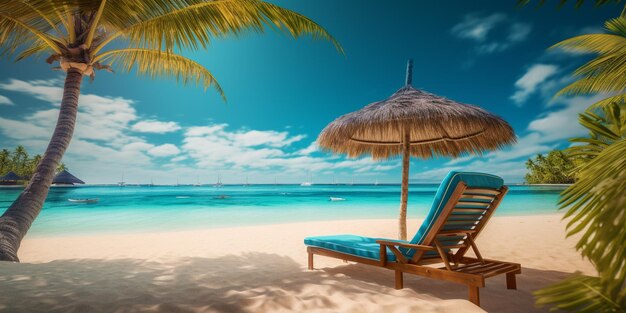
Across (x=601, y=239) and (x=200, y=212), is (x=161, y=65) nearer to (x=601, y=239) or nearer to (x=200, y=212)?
(x=601, y=239)

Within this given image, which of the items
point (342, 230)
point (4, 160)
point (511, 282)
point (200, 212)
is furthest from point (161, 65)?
point (4, 160)

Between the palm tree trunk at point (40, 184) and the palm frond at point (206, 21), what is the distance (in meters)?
1.32

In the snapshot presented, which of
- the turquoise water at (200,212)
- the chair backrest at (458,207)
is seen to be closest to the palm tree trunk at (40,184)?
the chair backrest at (458,207)

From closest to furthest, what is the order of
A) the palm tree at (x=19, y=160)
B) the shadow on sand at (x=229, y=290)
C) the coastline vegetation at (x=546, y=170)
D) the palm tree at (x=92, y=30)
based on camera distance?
1. the shadow on sand at (x=229, y=290)
2. the palm tree at (x=92, y=30)
3. the palm tree at (x=19, y=160)
4. the coastline vegetation at (x=546, y=170)

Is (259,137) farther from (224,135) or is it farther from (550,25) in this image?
(550,25)

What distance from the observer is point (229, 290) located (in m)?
2.77

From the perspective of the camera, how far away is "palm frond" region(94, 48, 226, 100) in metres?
6.05

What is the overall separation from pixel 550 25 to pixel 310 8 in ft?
58.0

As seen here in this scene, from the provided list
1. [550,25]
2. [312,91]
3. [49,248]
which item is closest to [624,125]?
[49,248]

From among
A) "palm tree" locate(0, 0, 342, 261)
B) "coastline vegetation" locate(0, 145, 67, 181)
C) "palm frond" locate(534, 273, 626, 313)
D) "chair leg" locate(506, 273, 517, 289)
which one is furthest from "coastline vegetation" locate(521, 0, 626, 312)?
"coastline vegetation" locate(0, 145, 67, 181)

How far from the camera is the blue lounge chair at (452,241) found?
2.48m

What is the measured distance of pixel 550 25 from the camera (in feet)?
70.4

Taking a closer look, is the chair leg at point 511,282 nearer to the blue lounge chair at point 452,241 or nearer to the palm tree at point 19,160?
the blue lounge chair at point 452,241

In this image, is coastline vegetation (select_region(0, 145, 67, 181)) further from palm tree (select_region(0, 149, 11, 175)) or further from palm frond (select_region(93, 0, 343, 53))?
palm frond (select_region(93, 0, 343, 53))
